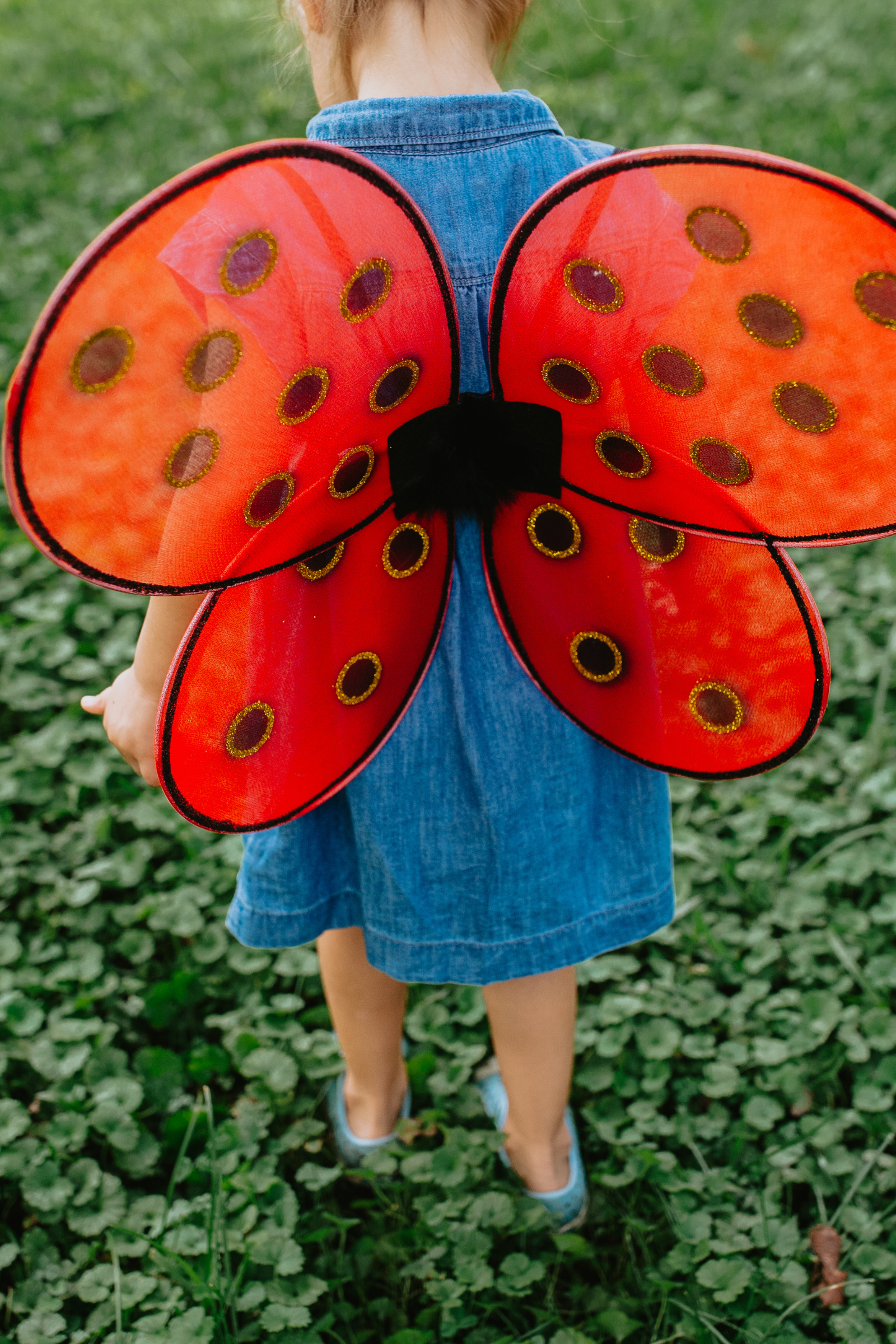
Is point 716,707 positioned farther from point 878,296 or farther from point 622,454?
point 878,296

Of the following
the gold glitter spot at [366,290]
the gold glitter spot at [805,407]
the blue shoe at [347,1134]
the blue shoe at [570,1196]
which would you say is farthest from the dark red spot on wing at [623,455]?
the blue shoe at [347,1134]

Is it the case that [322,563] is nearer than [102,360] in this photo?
No

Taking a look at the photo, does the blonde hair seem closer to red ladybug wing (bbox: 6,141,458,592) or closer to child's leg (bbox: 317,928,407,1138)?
red ladybug wing (bbox: 6,141,458,592)

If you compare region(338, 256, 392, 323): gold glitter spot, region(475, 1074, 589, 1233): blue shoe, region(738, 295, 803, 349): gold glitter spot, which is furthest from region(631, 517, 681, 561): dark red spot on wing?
region(475, 1074, 589, 1233): blue shoe

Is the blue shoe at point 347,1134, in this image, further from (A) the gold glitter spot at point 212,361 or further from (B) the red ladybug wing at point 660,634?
(A) the gold glitter spot at point 212,361

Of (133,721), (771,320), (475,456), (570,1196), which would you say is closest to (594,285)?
(771,320)

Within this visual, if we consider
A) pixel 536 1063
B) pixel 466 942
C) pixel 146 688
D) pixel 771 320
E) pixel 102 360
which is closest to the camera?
pixel 102 360
